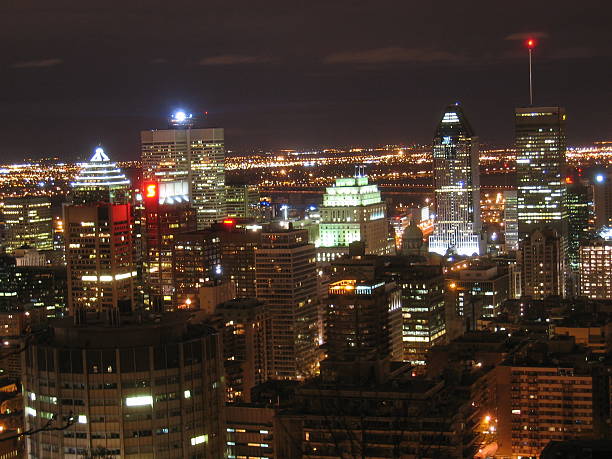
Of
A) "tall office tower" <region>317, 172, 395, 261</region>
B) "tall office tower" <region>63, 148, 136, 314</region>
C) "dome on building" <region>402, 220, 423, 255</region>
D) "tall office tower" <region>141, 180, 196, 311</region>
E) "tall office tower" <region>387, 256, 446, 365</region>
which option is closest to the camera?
"tall office tower" <region>387, 256, 446, 365</region>

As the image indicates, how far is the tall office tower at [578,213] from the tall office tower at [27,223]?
22054mm

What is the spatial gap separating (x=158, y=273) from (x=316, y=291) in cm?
611

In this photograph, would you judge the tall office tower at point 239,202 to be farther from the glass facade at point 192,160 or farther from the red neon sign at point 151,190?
the red neon sign at point 151,190

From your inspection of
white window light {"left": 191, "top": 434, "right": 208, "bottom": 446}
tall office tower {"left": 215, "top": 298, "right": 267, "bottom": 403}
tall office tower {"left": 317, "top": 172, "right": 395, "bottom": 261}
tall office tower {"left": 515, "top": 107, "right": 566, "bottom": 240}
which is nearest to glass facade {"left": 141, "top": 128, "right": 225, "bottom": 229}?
tall office tower {"left": 317, "top": 172, "right": 395, "bottom": 261}

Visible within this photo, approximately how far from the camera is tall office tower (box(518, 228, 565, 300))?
4475 centimetres

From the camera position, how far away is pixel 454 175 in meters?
59.7

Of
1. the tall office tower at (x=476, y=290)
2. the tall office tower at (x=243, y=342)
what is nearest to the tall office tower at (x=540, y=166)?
the tall office tower at (x=476, y=290)

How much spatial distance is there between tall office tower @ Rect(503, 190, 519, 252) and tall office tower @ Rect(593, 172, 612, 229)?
3.67 m

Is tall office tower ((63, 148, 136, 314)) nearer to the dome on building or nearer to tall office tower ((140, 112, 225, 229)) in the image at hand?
the dome on building

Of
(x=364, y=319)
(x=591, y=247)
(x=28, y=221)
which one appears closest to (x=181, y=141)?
(x=28, y=221)

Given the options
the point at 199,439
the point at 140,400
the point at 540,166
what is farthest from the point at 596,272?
the point at 140,400

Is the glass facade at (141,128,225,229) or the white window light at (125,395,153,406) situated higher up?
the glass facade at (141,128,225,229)

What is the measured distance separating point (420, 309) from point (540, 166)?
24317mm

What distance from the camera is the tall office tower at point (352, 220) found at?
159 ft
